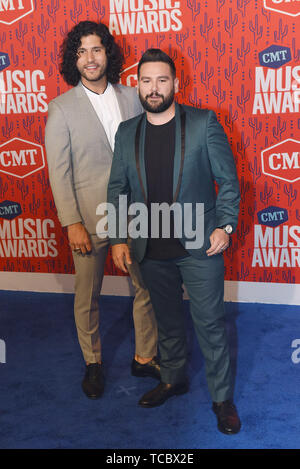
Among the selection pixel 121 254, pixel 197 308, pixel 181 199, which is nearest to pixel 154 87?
pixel 181 199

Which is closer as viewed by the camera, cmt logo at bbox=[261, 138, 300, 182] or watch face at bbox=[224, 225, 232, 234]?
watch face at bbox=[224, 225, 232, 234]

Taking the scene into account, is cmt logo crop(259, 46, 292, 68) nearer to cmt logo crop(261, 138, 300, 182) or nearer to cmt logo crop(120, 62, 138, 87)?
cmt logo crop(261, 138, 300, 182)

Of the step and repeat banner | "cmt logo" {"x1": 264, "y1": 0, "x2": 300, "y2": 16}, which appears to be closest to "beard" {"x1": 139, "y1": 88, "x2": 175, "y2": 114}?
the step and repeat banner

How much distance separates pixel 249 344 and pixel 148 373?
668 mm

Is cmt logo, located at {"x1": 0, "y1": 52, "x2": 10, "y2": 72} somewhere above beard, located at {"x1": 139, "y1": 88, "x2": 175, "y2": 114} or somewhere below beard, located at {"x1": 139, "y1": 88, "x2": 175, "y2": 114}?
above

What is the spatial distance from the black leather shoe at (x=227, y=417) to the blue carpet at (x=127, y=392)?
0.03 meters

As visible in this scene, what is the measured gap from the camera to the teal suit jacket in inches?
81.5

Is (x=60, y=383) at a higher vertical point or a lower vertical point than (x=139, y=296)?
lower

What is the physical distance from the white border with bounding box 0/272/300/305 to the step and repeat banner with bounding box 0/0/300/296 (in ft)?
0.18

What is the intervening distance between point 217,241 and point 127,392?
104 centimetres

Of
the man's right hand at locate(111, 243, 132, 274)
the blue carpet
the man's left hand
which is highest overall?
the man's left hand

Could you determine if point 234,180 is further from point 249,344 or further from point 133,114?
point 249,344
